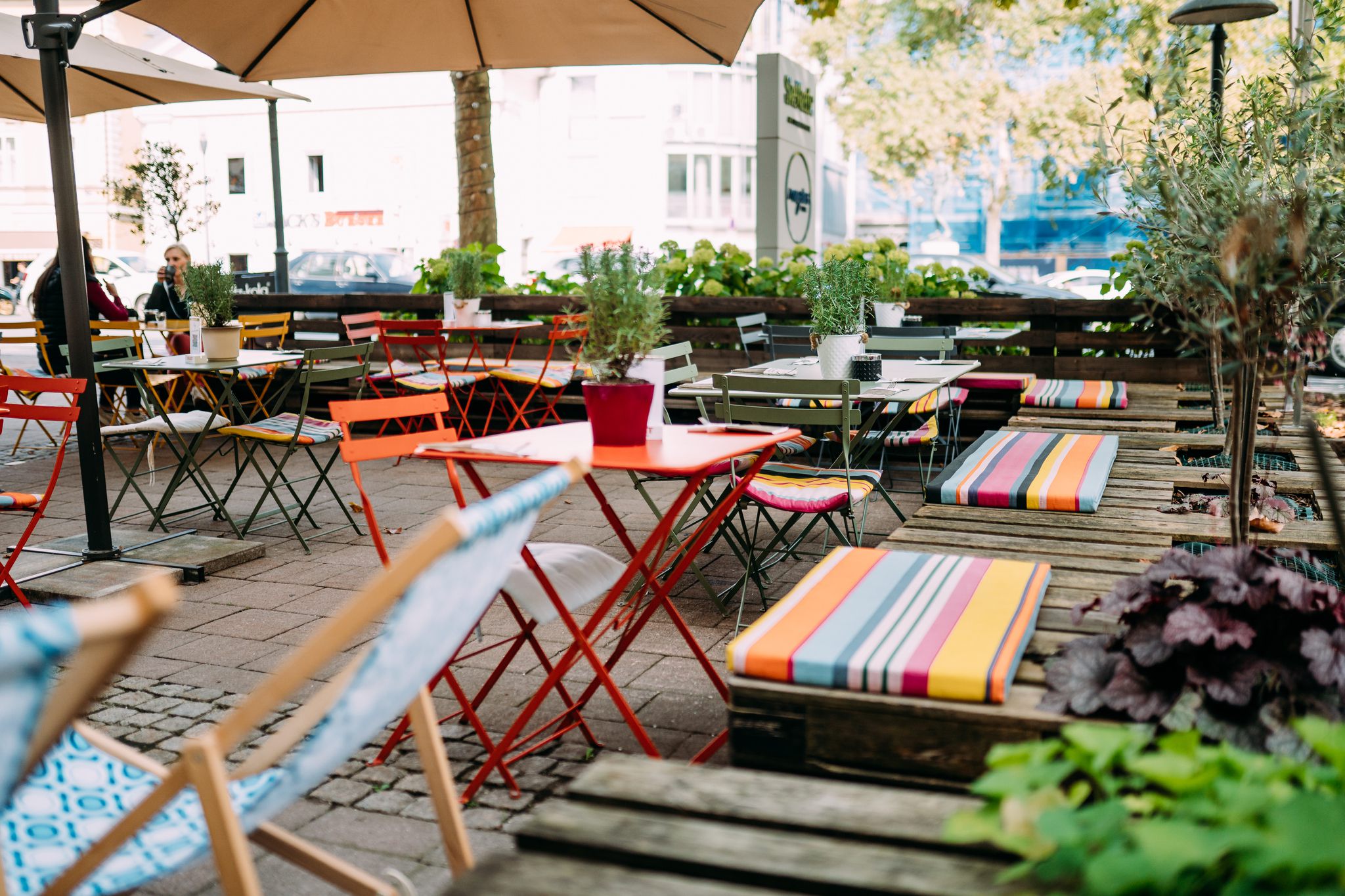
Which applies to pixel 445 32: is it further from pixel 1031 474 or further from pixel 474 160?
pixel 474 160

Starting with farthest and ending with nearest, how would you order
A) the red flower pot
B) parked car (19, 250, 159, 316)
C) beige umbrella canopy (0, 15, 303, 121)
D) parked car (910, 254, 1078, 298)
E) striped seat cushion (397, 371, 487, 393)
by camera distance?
parked car (19, 250, 159, 316) → parked car (910, 254, 1078, 298) → striped seat cushion (397, 371, 487, 393) → beige umbrella canopy (0, 15, 303, 121) → the red flower pot

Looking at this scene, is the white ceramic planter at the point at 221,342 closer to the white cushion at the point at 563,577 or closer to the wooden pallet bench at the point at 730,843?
the white cushion at the point at 563,577

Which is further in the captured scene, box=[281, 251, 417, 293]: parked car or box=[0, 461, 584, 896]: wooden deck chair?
box=[281, 251, 417, 293]: parked car

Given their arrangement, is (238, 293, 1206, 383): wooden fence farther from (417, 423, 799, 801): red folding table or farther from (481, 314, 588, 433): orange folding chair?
(417, 423, 799, 801): red folding table

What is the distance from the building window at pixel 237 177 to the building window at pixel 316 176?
1.86m

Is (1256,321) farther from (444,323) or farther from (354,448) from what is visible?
(444,323)

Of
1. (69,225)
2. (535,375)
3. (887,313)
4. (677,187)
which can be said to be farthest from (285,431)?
(677,187)

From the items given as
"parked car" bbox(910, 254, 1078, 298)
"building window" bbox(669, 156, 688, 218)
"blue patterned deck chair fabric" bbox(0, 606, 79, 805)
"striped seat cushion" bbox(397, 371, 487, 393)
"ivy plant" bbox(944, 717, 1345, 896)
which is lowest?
"ivy plant" bbox(944, 717, 1345, 896)

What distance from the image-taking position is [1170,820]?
4.73 feet

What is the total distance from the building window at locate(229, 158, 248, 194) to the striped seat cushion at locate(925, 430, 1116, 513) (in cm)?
3064

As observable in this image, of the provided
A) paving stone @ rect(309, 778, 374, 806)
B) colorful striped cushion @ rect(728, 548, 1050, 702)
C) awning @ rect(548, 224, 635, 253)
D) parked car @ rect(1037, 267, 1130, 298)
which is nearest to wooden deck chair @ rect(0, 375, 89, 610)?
Answer: paving stone @ rect(309, 778, 374, 806)

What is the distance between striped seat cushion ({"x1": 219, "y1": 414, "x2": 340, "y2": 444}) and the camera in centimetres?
553

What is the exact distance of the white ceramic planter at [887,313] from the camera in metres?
6.80

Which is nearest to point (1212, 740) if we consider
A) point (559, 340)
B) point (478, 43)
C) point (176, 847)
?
point (176, 847)
